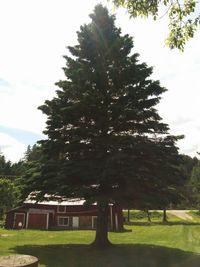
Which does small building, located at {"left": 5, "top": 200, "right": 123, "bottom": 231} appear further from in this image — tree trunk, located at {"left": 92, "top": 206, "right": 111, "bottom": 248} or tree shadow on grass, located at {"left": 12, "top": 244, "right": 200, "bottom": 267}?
tree shadow on grass, located at {"left": 12, "top": 244, "right": 200, "bottom": 267}

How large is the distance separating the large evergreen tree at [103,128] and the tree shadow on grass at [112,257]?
7.53 ft

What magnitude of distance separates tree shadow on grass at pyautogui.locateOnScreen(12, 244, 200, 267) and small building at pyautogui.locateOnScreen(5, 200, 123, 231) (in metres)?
22.2

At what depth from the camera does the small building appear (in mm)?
47984

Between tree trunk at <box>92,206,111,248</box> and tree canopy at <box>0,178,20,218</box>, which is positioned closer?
tree trunk at <box>92,206,111,248</box>

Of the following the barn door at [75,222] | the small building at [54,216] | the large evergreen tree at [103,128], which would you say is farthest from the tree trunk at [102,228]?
the barn door at [75,222]

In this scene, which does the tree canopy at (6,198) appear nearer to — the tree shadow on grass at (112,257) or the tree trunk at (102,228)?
the tree shadow on grass at (112,257)

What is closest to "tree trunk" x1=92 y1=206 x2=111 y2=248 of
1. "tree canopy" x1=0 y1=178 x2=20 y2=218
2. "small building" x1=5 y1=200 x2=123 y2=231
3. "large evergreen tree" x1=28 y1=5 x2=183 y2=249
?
"large evergreen tree" x1=28 y1=5 x2=183 y2=249

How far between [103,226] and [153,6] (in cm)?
1852

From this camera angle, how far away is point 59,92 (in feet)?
87.8

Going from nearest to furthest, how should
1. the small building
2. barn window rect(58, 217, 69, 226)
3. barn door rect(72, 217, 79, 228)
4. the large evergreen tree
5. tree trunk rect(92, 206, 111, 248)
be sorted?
the large evergreen tree < tree trunk rect(92, 206, 111, 248) < the small building < barn door rect(72, 217, 79, 228) < barn window rect(58, 217, 69, 226)

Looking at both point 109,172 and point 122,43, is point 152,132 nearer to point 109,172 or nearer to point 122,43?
point 109,172

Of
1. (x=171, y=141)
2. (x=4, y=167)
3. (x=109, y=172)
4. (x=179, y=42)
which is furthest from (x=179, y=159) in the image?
(x=4, y=167)

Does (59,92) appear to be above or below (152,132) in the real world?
above

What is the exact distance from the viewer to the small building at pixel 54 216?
48.0 m
